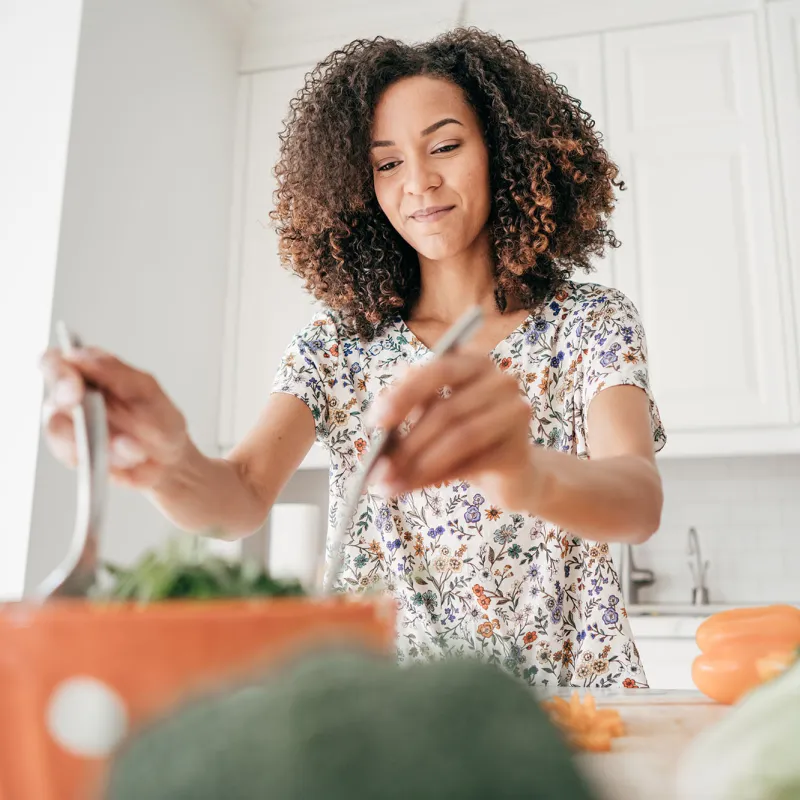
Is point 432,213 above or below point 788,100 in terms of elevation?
below

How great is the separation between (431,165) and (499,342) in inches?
10.2

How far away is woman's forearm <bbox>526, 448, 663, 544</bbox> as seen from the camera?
72 centimetres

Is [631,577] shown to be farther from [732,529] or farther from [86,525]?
[86,525]

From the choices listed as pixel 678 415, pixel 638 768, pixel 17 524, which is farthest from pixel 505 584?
pixel 678 415

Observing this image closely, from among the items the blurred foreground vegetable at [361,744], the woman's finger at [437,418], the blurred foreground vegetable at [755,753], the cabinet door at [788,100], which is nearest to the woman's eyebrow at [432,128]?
the woman's finger at [437,418]

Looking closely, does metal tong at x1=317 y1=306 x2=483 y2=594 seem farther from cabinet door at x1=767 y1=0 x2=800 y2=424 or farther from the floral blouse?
cabinet door at x1=767 y1=0 x2=800 y2=424

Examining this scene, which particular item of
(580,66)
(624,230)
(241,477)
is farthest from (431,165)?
(580,66)

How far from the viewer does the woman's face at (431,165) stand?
1.15 m

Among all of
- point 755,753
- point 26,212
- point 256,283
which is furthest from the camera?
point 256,283

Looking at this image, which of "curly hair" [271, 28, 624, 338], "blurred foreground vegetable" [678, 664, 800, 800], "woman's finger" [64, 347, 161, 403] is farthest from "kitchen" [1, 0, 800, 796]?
"blurred foreground vegetable" [678, 664, 800, 800]

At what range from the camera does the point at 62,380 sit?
0.47m

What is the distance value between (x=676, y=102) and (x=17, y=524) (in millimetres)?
2216

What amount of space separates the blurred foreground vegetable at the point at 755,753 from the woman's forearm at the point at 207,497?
1.75 feet

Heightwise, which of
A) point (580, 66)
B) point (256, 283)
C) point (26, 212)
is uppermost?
point (580, 66)
